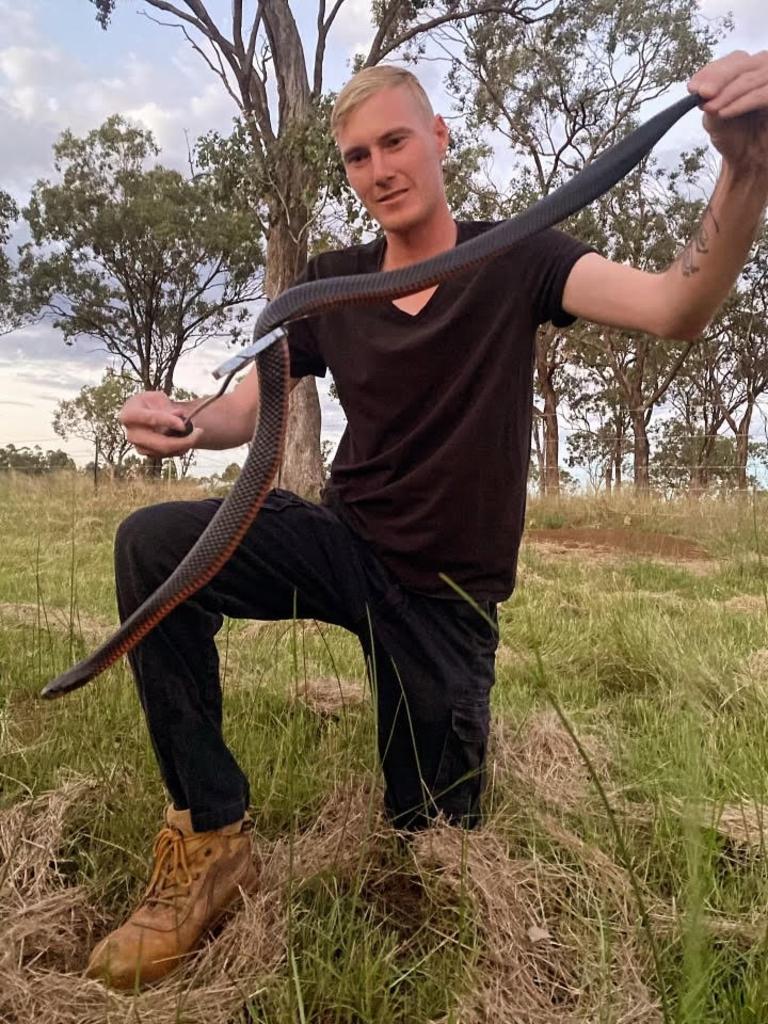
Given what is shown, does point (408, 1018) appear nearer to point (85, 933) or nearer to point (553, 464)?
point (85, 933)

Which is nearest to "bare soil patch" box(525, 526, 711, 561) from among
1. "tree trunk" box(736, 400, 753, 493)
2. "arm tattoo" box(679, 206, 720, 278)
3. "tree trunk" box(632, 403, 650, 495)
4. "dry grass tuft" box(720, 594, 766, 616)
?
"tree trunk" box(736, 400, 753, 493)

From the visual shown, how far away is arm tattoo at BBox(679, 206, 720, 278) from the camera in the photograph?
5.78 feet

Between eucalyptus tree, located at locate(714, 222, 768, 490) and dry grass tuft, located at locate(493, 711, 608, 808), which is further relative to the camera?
eucalyptus tree, located at locate(714, 222, 768, 490)

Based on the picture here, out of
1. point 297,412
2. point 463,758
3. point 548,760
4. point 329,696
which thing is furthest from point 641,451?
point 463,758

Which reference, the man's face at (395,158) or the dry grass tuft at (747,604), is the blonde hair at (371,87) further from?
the dry grass tuft at (747,604)

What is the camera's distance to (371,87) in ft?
7.88

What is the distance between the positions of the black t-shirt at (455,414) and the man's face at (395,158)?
0.26m

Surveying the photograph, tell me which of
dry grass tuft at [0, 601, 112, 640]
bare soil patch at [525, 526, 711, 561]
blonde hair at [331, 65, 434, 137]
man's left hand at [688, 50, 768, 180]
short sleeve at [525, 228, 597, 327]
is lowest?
dry grass tuft at [0, 601, 112, 640]

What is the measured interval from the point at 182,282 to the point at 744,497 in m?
20.0

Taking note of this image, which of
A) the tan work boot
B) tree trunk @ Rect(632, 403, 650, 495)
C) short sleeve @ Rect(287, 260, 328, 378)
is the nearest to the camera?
the tan work boot

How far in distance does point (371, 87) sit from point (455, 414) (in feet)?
3.25

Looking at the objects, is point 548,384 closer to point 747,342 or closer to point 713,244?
point 747,342

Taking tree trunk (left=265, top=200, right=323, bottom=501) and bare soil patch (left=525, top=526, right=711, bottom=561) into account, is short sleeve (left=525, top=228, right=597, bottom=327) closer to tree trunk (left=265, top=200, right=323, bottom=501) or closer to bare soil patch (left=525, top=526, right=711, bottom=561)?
bare soil patch (left=525, top=526, right=711, bottom=561)

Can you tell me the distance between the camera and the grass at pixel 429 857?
1.49 m
